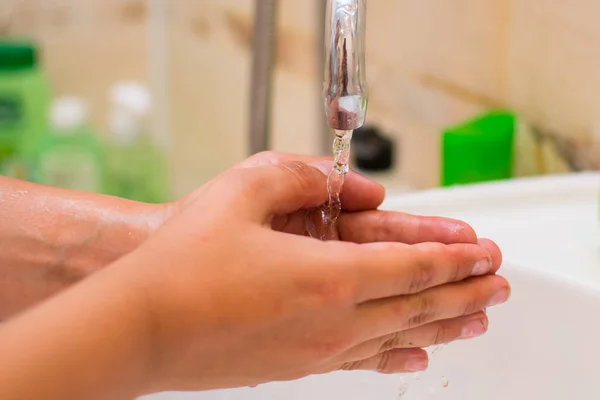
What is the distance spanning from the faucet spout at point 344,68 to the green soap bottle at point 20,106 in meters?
0.82

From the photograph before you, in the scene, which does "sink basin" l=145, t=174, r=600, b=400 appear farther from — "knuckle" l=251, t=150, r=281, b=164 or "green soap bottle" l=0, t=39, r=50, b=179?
"green soap bottle" l=0, t=39, r=50, b=179

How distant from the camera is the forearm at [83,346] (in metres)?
0.32

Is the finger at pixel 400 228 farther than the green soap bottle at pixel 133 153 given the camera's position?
No

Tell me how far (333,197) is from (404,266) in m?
0.12

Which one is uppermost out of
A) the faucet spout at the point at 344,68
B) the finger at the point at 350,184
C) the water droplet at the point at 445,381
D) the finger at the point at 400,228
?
the faucet spout at the point at 344,68

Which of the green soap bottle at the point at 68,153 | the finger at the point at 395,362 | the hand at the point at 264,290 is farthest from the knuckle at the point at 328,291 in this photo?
the green soap bottle at the point at 68,153

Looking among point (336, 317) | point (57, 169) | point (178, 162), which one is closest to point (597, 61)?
point (336, 317)

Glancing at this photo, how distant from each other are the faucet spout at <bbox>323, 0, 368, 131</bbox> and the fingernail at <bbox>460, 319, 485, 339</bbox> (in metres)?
0.12

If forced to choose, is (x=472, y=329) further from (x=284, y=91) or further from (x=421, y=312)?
(x=284, y=91)

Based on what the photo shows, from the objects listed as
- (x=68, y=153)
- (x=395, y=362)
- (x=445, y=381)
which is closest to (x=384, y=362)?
(x=395, y=362)

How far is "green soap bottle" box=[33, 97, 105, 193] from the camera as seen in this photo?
1135 millimetres

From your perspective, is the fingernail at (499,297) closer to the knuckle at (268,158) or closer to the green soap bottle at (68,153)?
the knuckle at (268,158)

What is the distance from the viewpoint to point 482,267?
42 centimetres

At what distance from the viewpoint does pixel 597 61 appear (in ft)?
2.03
